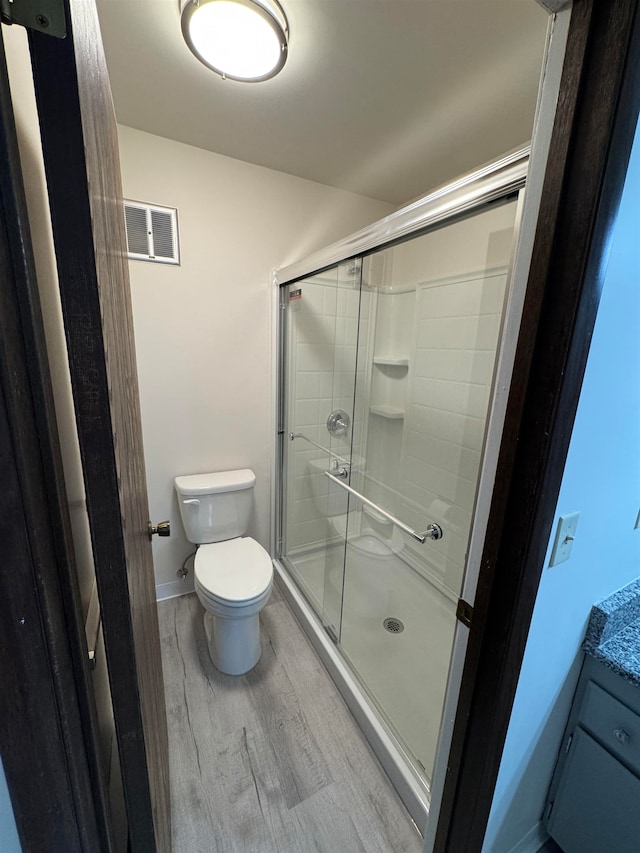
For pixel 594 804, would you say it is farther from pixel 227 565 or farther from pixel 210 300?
pixel 210 300

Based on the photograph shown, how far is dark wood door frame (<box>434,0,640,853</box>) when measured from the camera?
504mm

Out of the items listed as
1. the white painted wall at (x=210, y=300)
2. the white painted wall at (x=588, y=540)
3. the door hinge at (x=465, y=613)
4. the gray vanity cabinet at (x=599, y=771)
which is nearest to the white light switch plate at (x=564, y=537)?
the white painted wall at (x=588, y=540)

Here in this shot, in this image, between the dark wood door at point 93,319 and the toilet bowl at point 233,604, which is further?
the toilet bowl at point 233,604

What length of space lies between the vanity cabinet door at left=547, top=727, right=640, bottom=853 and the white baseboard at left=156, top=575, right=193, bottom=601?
1.84 metres

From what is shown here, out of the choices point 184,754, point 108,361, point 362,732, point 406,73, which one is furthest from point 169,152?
point 362,732

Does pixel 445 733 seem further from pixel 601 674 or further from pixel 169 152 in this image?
pixel 169 152

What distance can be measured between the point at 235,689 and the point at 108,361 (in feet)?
5.28

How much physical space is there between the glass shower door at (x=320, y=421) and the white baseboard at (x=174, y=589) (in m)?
0.62

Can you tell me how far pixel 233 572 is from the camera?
1.62 m

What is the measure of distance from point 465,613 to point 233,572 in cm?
114

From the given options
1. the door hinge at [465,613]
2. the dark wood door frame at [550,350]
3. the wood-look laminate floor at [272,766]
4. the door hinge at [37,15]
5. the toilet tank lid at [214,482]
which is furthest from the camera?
the toilet tank lid at [214,482]

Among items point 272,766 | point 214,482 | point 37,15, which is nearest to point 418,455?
point 214,482

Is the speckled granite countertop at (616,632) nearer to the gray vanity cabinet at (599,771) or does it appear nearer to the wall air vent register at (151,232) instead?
the gray vanity cabinet at (599,771)

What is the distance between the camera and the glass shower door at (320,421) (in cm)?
200
